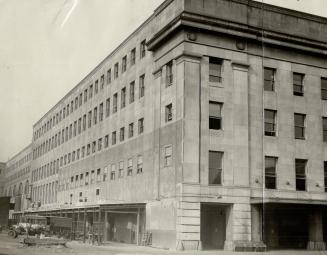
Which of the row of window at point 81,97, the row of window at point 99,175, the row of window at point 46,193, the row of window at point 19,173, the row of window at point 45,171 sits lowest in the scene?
the row of window at point 46,193

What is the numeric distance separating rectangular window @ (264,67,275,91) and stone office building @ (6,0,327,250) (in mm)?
84

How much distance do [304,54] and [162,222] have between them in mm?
16931

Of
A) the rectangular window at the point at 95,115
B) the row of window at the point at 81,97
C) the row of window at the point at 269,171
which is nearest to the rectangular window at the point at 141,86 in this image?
the row of window at the point at 81,97

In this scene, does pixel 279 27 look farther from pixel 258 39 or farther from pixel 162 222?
pixel 162 222

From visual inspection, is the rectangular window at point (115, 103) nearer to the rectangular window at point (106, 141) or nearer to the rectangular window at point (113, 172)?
the rectangular window at point (106, 141)

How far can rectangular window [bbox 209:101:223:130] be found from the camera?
1366 inches

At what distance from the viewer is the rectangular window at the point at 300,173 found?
121ft

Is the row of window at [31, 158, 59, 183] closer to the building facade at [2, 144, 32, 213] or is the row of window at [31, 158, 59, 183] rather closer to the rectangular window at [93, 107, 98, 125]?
the building facade at [2, 144, 32, 213]

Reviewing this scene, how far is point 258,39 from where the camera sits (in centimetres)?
3644

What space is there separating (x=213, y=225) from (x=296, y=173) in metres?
7.49

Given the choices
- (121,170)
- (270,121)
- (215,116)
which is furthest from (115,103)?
(270,121)

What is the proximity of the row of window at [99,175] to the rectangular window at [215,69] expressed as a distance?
998cm

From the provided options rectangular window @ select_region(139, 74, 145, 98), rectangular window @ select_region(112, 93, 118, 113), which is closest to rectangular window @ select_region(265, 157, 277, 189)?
rectangular window @ select_region(139, 74, 145, 98)

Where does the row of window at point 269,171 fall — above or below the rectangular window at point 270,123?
below
